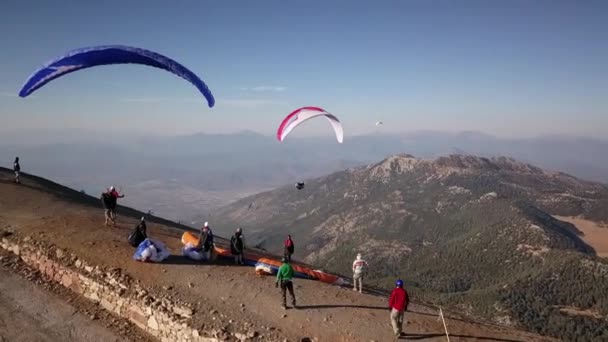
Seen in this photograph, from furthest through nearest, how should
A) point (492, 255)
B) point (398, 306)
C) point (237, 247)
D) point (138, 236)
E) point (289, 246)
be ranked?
1. point (492, 255)
2. point (138, 236)
3. point (237, 247)
4. point (289, 246)
5. point (398, 306)

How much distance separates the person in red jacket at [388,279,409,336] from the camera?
1545 centimetres

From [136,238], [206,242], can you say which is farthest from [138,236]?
[206,242]

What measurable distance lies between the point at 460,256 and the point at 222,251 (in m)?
109

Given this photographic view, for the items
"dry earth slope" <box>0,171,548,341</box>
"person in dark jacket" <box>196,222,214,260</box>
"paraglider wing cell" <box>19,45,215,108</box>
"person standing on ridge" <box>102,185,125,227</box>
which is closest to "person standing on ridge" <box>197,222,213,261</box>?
"person in dark jacket" <box>196,222,214,260</box>

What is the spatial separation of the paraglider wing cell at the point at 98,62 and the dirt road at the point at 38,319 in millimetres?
9896

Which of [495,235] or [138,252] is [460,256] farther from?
[138,252]

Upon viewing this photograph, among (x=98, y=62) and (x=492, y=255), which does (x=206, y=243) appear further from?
(x=492, y=255)

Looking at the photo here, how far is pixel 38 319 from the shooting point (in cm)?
1795

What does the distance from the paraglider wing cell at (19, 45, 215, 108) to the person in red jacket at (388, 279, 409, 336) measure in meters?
13.3

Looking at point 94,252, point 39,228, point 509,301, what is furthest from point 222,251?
point 509,301

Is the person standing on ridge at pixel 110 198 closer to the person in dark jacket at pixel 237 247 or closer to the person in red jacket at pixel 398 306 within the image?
the person in dark jacket at pixel 237 247

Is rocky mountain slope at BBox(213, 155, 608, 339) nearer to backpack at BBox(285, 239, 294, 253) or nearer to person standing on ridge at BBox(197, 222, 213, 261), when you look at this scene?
backpack at BBox(285, 239, 294, 253)

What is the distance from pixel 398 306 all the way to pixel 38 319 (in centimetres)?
1600

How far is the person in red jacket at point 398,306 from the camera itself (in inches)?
608
